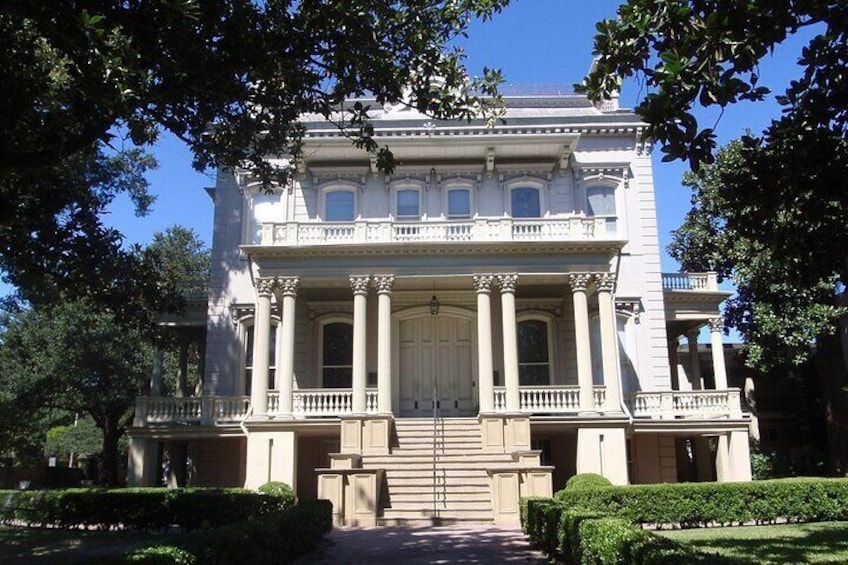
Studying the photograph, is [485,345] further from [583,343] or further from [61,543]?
[61,543]

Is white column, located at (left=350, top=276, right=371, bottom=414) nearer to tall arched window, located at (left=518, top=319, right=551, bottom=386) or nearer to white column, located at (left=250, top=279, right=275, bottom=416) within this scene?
white column, located at (left=250, top=279, right=275, bottom=416)

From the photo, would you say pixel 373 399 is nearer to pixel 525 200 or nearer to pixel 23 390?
pixel 525 200

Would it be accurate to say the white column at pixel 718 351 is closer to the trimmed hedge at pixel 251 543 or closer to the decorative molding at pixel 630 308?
the decorative molding at pixel 630 308

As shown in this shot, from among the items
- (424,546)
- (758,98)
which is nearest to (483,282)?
(424,546)

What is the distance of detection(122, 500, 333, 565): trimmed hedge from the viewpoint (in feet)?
25.4

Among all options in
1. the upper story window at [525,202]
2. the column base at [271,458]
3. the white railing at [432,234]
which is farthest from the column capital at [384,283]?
the upper story window at [525,202]

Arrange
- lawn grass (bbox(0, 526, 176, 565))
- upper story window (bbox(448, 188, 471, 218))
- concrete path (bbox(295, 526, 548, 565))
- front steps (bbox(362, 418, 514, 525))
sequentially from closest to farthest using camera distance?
concrete path (bbox(295, 526, 548, 565))
lawn grass (bbox(0, 526, 176, 565))
front steps (bbox(362, 418, 514, 525))
upper story window (bbox(448, 188, 471, 218))

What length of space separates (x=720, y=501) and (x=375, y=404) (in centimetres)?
935

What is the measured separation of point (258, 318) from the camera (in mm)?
21938

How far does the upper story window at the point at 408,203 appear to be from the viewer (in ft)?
81.8

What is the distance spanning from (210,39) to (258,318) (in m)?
13.2

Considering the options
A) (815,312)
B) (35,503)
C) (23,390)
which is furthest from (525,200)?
(23,390)

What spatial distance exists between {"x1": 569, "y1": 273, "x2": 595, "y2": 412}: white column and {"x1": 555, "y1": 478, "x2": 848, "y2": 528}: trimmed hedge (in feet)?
14.3

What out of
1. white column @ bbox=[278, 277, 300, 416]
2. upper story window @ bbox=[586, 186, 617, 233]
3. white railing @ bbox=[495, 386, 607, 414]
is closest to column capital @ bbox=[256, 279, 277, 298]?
white column @ bbox=[278, 277, 300, 416]
